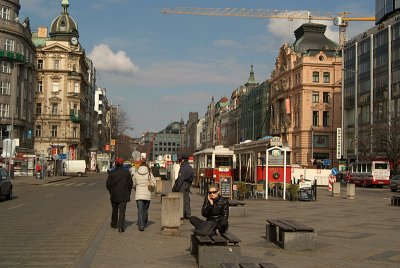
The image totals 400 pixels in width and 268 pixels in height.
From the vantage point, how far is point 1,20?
68.9 m

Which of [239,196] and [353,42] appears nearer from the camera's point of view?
[239,196]

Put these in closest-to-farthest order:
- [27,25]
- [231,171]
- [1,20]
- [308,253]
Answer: [308,253] < [231,171] < [1,20] < [27,25]

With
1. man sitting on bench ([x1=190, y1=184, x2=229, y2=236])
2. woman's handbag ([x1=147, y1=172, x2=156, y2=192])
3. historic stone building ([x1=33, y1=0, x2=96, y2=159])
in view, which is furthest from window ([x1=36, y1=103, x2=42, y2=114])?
man sitting on bench ([x1=190, y1=184, x2=229, y2=236])

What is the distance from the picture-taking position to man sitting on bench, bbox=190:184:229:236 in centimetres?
1009

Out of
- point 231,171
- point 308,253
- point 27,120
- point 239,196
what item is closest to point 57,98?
point 27,120

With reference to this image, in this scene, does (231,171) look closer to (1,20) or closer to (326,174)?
(326,174)

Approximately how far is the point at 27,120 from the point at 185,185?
6625cm

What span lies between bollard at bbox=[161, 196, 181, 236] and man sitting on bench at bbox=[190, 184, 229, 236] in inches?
103

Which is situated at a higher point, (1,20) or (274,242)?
(1,20)

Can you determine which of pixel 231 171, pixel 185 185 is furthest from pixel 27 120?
pixel 185 185

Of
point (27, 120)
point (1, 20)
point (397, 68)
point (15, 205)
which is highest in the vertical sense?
point (1, 20)

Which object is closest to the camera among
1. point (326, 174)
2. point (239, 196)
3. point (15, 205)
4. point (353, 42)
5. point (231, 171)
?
point (15, 205)

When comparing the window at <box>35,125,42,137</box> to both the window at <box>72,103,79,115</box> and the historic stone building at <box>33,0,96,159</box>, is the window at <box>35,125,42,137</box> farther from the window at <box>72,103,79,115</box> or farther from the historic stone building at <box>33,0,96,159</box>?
the window at <box>72,103,79,115</box>

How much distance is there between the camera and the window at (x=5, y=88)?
233 feet
